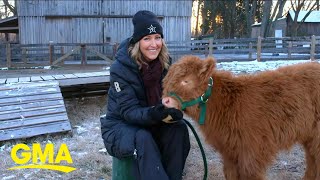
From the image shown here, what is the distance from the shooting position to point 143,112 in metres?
3.23

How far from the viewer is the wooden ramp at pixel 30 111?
5934 millimetres

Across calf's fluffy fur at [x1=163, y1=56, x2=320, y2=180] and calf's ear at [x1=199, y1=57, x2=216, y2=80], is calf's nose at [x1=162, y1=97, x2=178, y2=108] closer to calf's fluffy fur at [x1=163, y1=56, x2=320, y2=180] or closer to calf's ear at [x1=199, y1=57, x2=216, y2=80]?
calf's fluffy fur at [x1=163, y1=56, x2=320, y2=180]

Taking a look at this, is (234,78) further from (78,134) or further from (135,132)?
(78,134)

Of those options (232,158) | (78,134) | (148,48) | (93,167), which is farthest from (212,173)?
(78,134)

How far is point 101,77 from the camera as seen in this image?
7988 millimetres

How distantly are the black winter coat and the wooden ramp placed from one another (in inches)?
113

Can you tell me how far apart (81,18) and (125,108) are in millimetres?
19758

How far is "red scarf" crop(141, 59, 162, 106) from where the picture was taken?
3504 millimetres

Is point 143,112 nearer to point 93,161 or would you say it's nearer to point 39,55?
point 93,161

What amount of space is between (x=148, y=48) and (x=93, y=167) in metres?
2.14

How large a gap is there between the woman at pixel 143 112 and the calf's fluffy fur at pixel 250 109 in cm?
28

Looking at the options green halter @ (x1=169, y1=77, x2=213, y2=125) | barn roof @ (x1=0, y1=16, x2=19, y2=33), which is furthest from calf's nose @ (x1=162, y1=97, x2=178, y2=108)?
barn roof @ (x1=0, y1=16, x2=19, y2=33)

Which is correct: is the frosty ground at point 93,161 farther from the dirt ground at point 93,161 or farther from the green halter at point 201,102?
the green halter at point 201,102

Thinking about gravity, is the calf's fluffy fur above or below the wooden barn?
below
